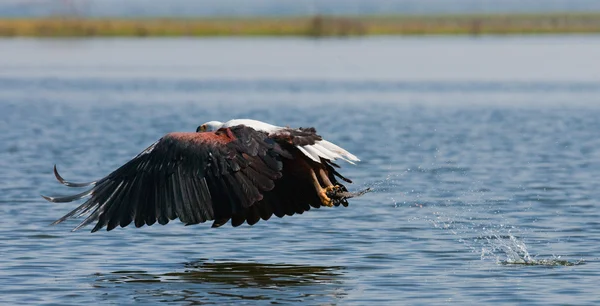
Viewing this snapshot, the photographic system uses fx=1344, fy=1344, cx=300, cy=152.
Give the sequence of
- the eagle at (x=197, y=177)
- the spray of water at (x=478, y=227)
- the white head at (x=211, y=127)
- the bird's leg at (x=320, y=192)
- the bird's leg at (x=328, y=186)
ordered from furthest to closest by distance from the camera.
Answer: the spray of water at (x=478, y=227) → the white head at (x=211, y=127) → the bird's leg at (x=328, y=186) → the bird's leg at (x=320, y=192) → the eagle at (x=197, y=177)

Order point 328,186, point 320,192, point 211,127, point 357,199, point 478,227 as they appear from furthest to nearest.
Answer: point 357,199
point 478,227
point 211,127
point 328,186
point 320,192

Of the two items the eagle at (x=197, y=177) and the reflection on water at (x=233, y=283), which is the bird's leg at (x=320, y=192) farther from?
the reflection on water at (x=233, y=283)

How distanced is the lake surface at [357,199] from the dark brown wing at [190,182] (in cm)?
64

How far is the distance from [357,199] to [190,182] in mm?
5665

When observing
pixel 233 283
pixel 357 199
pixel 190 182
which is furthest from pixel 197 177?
pixel 357 199

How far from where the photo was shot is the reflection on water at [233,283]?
1124 cm

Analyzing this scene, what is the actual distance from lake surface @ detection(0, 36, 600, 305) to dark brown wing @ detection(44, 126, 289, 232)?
0.64 metres

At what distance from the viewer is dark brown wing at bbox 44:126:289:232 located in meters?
11.8

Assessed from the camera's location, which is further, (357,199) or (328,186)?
(357,199)

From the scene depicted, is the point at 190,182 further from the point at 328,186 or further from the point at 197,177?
the point at 328,186

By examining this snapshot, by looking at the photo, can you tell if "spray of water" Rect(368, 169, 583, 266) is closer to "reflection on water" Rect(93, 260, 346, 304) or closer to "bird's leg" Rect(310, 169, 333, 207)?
"bird's leg" Rect(310, 169, 333, 207)

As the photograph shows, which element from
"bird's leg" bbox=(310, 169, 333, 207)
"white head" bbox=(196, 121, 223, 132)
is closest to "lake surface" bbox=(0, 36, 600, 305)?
"bird's leg" bbox=(310, 169, 333, 207)

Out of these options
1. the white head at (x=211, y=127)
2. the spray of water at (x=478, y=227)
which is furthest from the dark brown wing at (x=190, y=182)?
the spray of water at (x=478, y=227)

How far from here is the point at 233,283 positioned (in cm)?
1183
